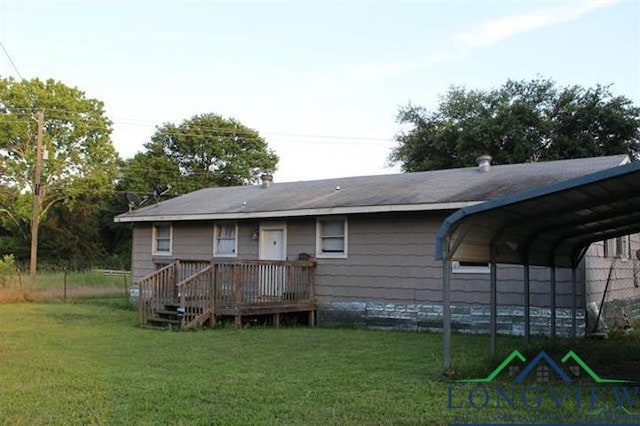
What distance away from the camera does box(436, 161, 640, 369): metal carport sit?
19.7 feet

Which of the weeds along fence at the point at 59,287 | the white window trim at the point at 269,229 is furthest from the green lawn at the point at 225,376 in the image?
the weeds along fence at the point at 59,287

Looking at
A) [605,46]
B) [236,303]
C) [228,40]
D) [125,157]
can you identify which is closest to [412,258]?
[236,303]

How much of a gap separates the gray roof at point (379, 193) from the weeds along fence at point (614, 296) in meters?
2.16

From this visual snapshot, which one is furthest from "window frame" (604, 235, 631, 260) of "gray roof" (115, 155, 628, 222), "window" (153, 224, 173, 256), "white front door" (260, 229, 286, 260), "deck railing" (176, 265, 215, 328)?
"window" (153, 224, 173, 256)

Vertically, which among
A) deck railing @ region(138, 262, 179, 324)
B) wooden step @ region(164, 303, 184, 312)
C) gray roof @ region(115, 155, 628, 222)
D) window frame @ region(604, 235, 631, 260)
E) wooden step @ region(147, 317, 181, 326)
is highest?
gray roof @ region(115, 155, 628, 222)

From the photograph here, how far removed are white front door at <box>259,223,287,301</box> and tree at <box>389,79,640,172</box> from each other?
18776 millimetres

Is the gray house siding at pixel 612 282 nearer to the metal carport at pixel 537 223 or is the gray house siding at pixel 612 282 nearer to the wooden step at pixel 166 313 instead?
the metal carport at pixel 537 223

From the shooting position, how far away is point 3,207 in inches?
1453

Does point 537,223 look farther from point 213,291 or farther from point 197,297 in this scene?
point 197,297

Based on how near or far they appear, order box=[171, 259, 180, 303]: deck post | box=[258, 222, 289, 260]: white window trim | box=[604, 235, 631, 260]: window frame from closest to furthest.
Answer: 1. box=[171, 259, 180, 303]: deck post
2. box=[604, 235, 631, 260]: window frame
3. box=[258, 222, 289, 260]: white window trim

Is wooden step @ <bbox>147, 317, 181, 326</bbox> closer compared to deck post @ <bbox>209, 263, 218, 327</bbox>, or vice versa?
wooden step @ <bbox>147, 317, 181, 326</bbox>

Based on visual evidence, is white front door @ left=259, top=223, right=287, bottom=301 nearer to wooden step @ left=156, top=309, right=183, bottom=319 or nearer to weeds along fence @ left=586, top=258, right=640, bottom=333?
wooden step @ left=156, top=309, right=183, bottom=319

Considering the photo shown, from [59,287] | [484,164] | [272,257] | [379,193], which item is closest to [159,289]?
[272,257]

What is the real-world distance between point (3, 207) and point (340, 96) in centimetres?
2560
